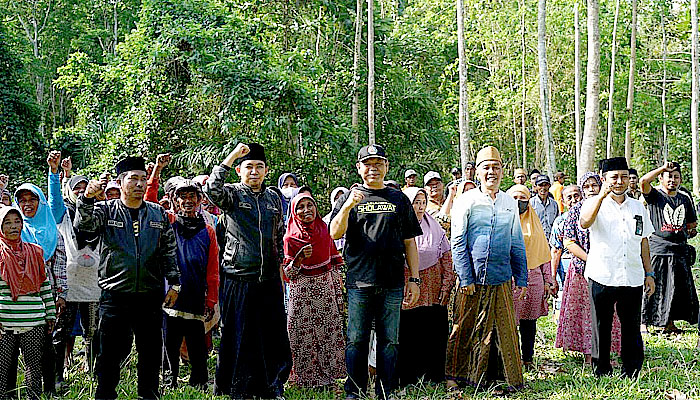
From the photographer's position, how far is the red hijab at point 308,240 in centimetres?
623

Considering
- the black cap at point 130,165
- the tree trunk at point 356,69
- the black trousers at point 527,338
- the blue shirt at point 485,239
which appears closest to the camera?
the black cap at point 130,165

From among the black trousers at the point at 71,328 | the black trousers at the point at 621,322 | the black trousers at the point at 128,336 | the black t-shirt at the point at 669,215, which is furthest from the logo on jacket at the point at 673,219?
the black trousers at the point at 71,328

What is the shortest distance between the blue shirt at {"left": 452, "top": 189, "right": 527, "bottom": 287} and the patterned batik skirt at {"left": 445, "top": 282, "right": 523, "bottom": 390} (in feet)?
0.42

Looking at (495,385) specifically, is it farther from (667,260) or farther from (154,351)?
(667,260)

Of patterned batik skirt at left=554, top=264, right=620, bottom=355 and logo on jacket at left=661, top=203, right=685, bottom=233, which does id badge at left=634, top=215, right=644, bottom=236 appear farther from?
logo on jacket at left=661, top=203, right=685, bottom=233

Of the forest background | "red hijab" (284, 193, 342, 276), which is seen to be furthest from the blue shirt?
the forest background

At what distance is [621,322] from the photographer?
610 centimetres

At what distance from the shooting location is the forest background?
15.0 meters

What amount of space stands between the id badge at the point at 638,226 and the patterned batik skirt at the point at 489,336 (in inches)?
47.9

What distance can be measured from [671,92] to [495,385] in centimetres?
3192

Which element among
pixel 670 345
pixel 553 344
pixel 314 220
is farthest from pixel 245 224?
pixel 670 345

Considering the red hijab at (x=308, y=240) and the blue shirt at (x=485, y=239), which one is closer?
the blue shirt at (x=485, y=239)

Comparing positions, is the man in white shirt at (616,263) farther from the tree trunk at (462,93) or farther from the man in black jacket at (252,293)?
the tree trunk at (462,93)

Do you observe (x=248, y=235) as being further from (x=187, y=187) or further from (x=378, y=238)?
(x=378, y=238)
